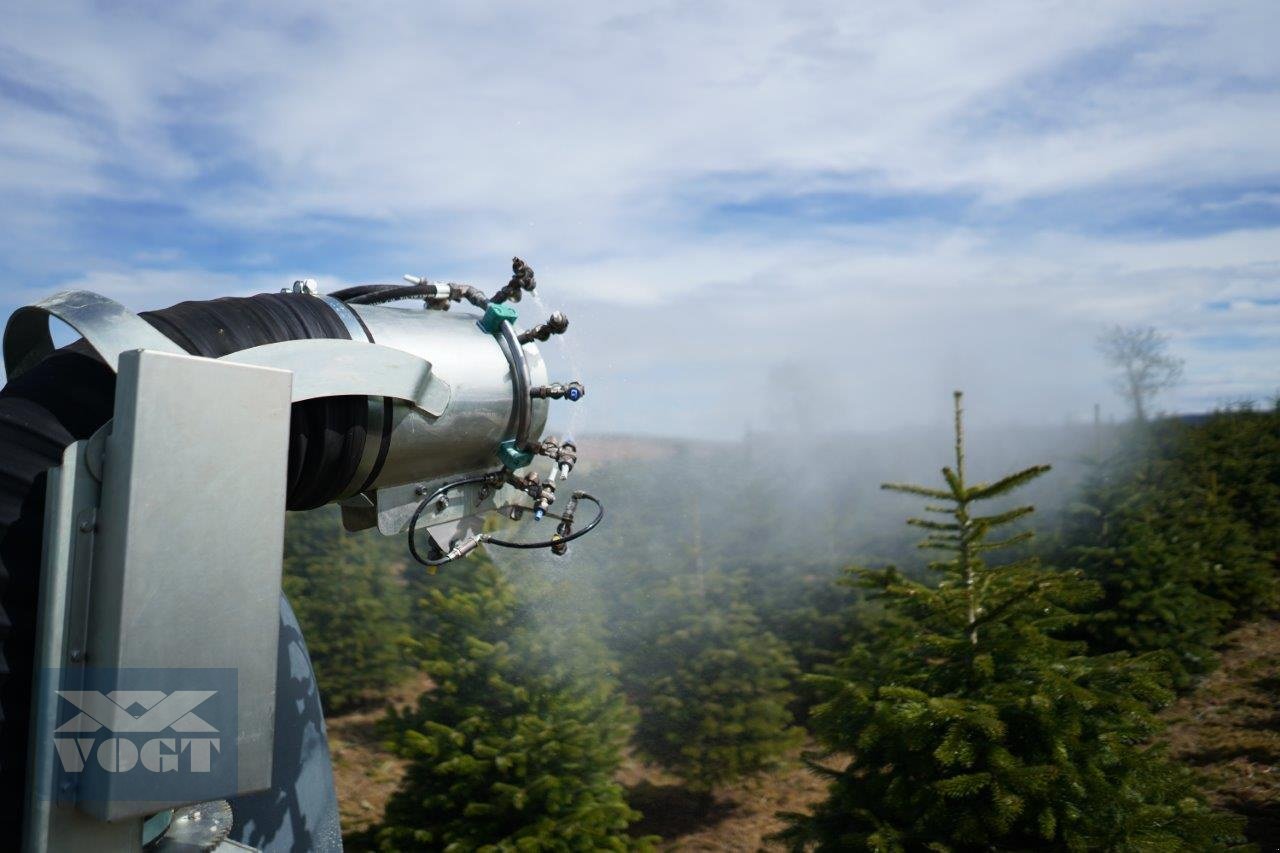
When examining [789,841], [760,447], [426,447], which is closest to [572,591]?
[789,841]

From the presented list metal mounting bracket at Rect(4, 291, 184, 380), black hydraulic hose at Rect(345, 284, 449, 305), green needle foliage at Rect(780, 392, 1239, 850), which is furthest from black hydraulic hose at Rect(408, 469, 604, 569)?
green needle foliage at Rect(780, 392, 1239, 850)

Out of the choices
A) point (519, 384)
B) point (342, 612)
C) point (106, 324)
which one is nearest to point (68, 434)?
point (106, 324)

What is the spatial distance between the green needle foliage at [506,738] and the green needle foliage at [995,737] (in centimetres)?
206

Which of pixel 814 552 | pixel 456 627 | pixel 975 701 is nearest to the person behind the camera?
pixel 975 701

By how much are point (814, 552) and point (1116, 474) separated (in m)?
3.27

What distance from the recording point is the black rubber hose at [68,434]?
1.40 meters

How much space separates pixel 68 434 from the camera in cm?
148

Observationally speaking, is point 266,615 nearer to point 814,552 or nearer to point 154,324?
point 154,324

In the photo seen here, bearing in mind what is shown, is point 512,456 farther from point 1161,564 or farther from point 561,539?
point 1161,564

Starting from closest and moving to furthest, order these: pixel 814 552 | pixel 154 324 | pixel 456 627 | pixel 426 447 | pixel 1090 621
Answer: pixel 154 324 < pixel 426 447 < pixel 456 627 < pixel 1090 621 < pixel 814 552

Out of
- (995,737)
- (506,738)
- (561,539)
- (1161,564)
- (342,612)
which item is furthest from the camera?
(342,612)

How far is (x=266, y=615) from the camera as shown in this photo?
1494 millimetres

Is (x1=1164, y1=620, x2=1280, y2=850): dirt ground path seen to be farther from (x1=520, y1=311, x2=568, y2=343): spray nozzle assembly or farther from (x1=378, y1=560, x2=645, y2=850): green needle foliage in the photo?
(x1=520, y1=311, x2=568, y2=343): spray nozzle assembly

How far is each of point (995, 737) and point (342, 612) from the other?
28.8ft
